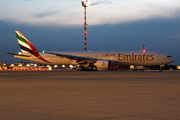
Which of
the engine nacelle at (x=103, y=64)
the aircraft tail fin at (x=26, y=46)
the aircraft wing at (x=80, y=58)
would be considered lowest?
the engine nacelle at (x=103, y=64)

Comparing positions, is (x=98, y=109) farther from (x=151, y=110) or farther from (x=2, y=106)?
(x=2, y=106)

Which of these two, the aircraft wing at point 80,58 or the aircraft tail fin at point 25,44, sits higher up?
the aircraft tail fin at point 25,44

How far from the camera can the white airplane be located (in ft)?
143

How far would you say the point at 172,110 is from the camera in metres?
6.68

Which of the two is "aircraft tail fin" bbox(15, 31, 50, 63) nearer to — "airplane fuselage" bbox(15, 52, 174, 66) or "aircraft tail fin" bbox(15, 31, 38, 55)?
"aircraft tail fin" bbox(15, 31, 38, 55)

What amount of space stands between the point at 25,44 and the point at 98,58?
16.0 metres

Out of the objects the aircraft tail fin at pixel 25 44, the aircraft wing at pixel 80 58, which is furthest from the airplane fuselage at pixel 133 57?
the aircraft tail fin at pixel 25 44

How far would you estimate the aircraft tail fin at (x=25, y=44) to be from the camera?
162 feet

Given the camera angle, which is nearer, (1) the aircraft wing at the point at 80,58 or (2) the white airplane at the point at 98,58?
(2) the white airplane at the point at 98,58

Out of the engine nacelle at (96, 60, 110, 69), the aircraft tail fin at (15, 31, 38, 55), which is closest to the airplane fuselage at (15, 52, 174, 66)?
the engine nacelle at (96, 60, 110, 69)

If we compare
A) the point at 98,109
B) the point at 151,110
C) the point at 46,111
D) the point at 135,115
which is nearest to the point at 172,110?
the point at 151,110

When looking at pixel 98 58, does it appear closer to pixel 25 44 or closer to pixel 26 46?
pixel 26 46

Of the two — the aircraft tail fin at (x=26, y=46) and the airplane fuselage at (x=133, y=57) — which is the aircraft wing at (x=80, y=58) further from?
the aircraft tail fin at (x=26, y=46)

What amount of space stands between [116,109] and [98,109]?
53cm
